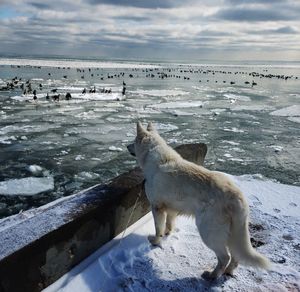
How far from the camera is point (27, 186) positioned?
8.73 metres

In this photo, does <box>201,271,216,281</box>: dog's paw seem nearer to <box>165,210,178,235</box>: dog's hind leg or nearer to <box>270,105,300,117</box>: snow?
<box>165,210,178,235</box>: dog's hind leg

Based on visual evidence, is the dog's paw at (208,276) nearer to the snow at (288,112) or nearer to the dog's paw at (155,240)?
A: the dog's paw at (155,240)

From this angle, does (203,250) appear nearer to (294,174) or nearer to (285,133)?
(294,174)

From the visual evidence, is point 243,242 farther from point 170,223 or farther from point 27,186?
point 27,186

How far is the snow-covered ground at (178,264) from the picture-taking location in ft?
13.8

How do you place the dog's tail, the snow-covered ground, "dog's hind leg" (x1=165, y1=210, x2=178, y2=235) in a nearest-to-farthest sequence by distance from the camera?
the dog's tail
the snow-covered ground
"dog's hind leg" (x1=165, y1=210, x2=178, y2=235)

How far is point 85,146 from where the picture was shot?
12508 mm

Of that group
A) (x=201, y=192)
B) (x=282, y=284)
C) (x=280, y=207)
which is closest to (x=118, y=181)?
(x=201, y=192)

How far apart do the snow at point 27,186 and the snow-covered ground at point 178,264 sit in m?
3.75

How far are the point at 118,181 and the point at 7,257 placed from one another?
96.1 inches

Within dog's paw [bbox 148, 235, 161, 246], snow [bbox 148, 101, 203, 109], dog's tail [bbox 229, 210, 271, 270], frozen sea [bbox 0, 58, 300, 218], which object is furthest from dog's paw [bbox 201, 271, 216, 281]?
snow [bbox 148, 101, 203, 109]

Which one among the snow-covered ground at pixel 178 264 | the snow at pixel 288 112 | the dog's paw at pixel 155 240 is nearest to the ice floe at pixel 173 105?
the snow at pixel 288 112

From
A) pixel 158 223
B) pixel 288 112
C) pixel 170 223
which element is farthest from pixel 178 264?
pixel 288 112

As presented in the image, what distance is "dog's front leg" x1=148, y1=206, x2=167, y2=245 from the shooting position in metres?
4.84
